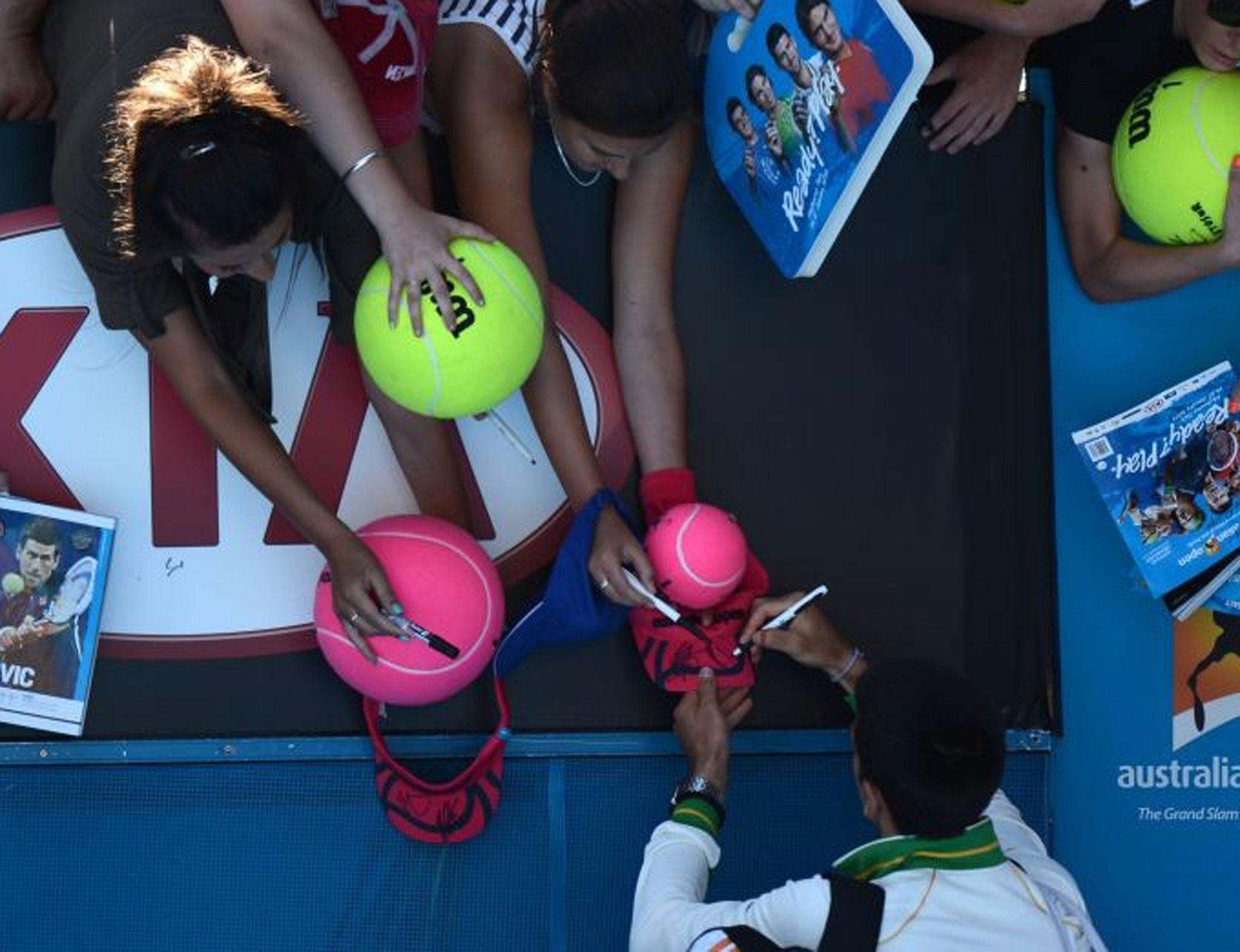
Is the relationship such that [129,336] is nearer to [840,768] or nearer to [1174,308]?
[840,768]

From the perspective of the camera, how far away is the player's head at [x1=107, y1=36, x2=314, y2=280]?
207cm

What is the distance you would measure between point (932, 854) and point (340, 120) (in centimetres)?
132

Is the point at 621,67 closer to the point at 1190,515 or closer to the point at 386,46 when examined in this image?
the point at 386,46

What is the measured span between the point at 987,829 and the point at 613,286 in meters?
1.16

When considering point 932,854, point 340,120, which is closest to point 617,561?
point 932,854

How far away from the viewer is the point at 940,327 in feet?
9.34

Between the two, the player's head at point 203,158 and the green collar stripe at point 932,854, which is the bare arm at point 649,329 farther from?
the green collar stripe at point 932,854

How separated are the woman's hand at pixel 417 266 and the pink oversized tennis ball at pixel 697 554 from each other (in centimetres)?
55

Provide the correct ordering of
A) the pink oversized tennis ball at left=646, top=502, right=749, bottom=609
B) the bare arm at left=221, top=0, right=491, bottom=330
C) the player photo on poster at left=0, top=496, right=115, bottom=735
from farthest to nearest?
the player photo on poster at left=0, top=496, right=115, bottom=735
the pink oversized tennis ball at left=646, top=502, right=749, bottom=609
the bare arm at left=221, top=0, right=491, bottom=330

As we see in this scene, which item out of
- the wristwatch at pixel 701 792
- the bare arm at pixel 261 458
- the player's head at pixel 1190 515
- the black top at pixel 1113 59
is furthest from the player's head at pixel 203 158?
the player's head at pixel 1190 515

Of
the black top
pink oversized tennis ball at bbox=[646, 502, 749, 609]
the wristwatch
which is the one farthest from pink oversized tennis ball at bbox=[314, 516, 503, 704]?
the black top

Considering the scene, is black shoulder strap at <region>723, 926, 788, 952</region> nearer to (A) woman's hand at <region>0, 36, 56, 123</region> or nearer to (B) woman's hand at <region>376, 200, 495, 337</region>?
(B) woman's hand at <region>376, 200, 495, 337</region>

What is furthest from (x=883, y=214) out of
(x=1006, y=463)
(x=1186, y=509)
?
(x=1186, y=509)

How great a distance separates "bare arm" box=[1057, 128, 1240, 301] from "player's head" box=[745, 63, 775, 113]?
0.64 metres
